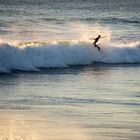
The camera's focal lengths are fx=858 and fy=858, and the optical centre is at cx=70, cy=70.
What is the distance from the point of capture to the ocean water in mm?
19328

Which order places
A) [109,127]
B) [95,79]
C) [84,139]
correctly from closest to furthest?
[84,139] → [109,127] → [95,79]

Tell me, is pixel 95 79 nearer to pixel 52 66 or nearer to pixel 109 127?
pixel 52 66

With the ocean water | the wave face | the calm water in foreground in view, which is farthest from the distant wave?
the calm water in foreground

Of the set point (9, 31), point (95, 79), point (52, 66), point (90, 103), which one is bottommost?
point (90, 103)

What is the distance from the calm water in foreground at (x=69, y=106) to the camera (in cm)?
1867

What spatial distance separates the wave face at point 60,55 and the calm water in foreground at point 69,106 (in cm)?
110

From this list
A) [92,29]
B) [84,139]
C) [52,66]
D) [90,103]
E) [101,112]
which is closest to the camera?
[84,139]

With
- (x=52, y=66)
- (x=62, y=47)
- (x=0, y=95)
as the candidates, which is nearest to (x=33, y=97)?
(x=0, y=95)

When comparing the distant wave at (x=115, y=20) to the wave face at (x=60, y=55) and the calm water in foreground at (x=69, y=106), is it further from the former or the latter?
the calm water in foreground at (x=69, y=106)

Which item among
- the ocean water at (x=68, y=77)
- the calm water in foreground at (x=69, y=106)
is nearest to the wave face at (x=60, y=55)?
the ocean water at (x=68, y=77)

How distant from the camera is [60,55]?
33938 mm

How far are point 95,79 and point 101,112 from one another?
7.55m

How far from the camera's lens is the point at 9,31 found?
40094 millimetres

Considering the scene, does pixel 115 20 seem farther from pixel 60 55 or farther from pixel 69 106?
pixel 69 106
